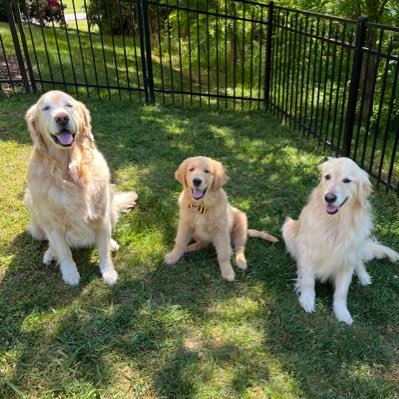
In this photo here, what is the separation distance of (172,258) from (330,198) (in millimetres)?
1475

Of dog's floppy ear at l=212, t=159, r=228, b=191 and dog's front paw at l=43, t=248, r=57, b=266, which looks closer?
dog's floppy ear at l=212, t=159, r=228, b=191

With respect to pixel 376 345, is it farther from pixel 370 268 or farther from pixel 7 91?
pixel 7 91

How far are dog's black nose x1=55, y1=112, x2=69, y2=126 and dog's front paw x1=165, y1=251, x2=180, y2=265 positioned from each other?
56.4 inches

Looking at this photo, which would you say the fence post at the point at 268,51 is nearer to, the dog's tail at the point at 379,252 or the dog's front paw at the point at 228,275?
the dog's tail at the point at 379,252

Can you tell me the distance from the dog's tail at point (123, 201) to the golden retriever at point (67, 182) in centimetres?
65

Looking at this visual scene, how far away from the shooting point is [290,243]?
3.76m

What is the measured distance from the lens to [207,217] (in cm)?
358

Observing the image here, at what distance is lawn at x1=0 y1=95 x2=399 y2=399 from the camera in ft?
8.79

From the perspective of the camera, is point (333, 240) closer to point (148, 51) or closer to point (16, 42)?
point (148, 51)

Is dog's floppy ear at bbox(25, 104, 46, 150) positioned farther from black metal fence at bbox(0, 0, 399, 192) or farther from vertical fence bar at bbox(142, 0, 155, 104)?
vertical fence bar at bbox(142, 0, 155, 104)

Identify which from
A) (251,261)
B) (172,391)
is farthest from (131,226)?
(172,391)

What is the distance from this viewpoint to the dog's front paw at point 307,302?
326 cm

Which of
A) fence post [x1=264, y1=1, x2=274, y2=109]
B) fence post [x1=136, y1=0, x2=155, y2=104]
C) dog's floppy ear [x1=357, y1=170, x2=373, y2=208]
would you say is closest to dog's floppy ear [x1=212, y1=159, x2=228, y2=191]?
dog's floppy ear [x1=357, y1=170, x2=373, y2=208]

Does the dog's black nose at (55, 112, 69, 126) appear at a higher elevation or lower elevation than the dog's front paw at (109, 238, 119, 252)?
higher
